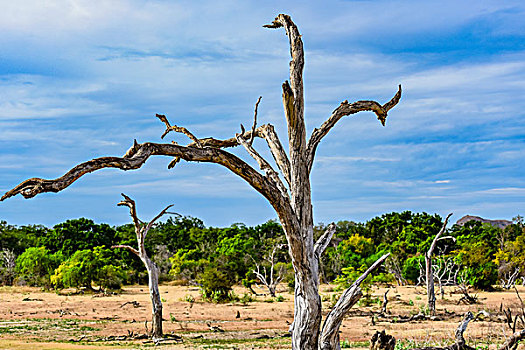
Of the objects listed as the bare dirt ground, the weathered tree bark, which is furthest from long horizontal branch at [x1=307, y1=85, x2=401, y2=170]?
the bare dirt ground

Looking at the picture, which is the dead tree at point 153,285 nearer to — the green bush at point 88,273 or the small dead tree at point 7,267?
the green bush at point 88,273

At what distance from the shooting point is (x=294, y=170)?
662cm

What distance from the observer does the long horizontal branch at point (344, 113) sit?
7.00 metres

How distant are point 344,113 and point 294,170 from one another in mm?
1318

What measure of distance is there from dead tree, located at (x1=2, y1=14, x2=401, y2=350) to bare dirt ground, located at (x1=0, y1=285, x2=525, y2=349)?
316 cm

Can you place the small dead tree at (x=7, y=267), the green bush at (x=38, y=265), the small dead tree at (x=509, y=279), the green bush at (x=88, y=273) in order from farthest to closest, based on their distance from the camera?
the small dead tree at (x=7, y=267) < the green bush at (x=38, y=265) < the green bush at (x=88, y=273) < the small dead tree at (x=509, y=279)

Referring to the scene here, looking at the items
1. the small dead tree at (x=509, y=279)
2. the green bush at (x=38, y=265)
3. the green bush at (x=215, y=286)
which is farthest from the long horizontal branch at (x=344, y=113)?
the green bush at (x=38, y=265)

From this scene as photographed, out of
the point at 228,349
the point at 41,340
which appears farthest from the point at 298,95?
the point at 41,340

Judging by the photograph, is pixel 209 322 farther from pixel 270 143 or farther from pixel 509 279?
pixel 509 279

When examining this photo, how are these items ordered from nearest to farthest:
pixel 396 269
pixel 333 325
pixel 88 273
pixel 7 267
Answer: pixel 333 325, pixel 88 273, pixel 396 269, pixel 7 267

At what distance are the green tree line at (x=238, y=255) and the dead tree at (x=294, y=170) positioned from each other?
22.4 meters

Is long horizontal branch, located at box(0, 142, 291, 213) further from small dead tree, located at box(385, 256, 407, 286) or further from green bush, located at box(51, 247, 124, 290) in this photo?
small dead tree, located at box(385, 256, 407, 286)

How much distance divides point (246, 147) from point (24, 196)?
10.6 ft

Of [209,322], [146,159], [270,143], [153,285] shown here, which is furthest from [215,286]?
[146,159]
